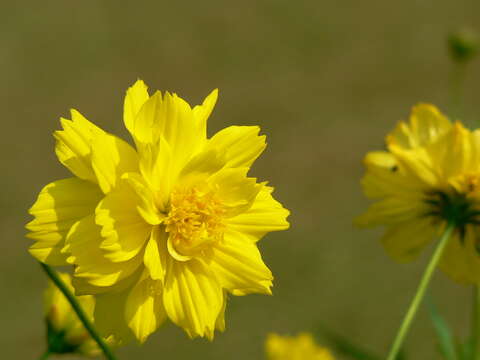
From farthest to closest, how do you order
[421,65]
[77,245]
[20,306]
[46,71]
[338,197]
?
[421,65], [46,71], [338,197], [20,306], [77,245]

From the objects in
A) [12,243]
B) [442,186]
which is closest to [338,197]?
[12,243]

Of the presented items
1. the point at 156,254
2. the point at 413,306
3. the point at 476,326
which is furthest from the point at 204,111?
the point at 476,326

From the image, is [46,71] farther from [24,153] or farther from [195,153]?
[195,153]

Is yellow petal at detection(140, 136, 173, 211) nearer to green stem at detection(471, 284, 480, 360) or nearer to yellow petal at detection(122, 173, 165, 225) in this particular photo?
yellow petal at detection(122, 173, 165, 225)

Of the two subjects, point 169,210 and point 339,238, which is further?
point 339,238

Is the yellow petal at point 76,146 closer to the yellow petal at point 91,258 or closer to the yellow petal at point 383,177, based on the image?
the yellow petal at point 91,258

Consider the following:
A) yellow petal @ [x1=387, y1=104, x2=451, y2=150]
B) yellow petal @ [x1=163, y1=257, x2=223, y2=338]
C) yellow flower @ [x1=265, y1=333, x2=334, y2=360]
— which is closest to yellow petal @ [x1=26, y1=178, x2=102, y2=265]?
yellow petal @ [x1=163, y1=257, x2=223, y2=338]

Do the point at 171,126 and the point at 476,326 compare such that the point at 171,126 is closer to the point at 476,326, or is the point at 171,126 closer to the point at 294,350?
the point at 476,326
